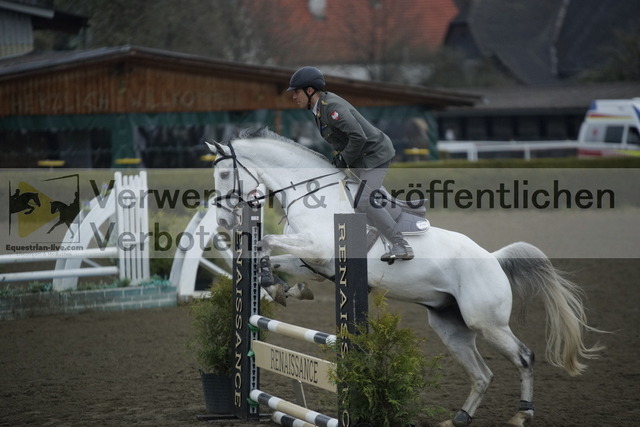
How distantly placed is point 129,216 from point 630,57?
28.9m

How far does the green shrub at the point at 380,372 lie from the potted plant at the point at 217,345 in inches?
49.5

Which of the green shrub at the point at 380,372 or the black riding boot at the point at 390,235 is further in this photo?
the black riding boot at the point at 390,235

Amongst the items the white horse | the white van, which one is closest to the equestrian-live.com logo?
the white horse

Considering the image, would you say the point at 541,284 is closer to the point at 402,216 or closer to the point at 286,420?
the point at 402,216

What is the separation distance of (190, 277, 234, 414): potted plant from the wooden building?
10.3 m

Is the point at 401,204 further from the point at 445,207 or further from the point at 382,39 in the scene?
the point at 382,39

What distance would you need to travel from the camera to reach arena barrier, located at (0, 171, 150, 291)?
8328 millimetres

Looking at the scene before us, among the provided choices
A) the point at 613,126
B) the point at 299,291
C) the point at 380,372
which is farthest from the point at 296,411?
the point at 613,126

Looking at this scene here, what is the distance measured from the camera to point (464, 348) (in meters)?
5.66

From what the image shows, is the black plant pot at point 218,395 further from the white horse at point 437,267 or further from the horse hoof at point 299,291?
the white horse at point 437,267

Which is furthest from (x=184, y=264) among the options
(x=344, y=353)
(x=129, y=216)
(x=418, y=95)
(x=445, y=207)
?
(x=418, y=95)

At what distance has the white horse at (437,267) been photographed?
5387 millimetres

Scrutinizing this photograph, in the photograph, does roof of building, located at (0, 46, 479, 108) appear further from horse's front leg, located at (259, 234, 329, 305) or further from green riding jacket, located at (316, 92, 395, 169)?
horse's front leg, located at (259, 234, 329, 305)

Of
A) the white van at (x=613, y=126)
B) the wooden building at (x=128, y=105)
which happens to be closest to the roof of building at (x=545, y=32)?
the white van at (x=613, y=126)
